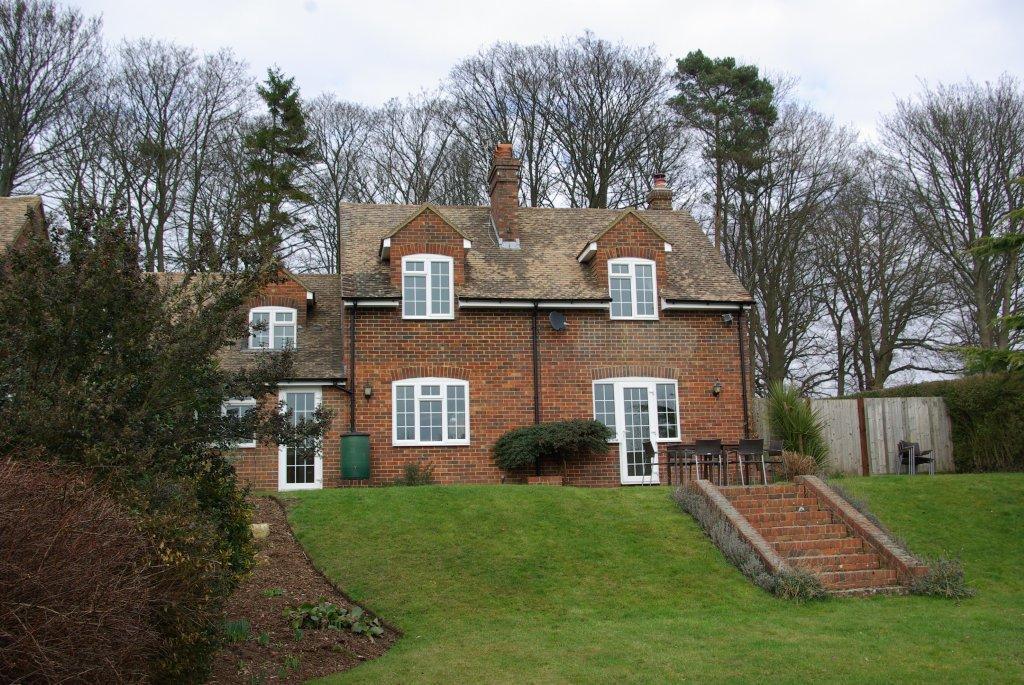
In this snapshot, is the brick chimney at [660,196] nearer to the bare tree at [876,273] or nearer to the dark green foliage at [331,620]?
the bare tree at [876,273]

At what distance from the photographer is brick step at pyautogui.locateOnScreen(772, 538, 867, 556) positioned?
574 inches

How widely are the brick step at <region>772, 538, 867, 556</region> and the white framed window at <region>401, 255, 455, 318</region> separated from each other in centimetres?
954

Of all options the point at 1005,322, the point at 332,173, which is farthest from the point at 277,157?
the point at 1005,322

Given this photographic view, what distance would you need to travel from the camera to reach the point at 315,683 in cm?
941

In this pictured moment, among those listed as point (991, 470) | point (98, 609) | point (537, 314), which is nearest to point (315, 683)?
point (98, 609)

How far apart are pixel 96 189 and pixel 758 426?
22.4m

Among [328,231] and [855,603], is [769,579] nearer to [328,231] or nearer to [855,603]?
[855,603]

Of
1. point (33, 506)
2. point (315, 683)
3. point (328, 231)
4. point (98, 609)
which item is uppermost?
point (328, 231)

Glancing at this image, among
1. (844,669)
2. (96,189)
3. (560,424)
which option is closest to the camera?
(844,669)

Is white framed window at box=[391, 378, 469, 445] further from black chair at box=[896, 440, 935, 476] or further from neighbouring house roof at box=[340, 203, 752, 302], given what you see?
black chair at box=[896, 440, 935, 476]

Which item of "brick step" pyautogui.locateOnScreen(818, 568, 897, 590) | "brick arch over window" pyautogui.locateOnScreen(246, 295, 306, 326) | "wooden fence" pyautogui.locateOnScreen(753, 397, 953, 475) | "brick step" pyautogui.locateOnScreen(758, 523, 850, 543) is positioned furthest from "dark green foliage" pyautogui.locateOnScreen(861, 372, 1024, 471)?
"brick arch over window" pyautogui.locateOnScreen(246, 295, 306, 326)

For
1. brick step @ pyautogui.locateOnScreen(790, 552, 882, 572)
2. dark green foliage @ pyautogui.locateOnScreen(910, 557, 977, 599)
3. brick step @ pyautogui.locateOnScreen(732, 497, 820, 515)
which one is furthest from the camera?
A: brick step @ pyautogui.locateOnScreen(732, 497, 820, 515)

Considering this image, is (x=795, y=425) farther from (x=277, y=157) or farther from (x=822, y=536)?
(x=277, y=157)

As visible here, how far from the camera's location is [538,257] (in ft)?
77.3
